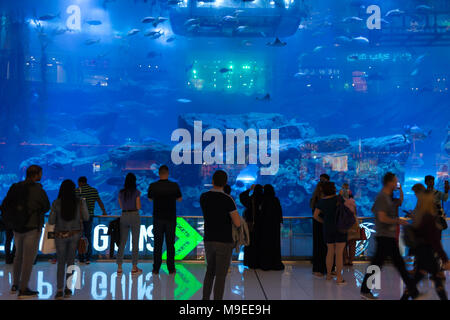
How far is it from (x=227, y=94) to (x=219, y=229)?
31.2m

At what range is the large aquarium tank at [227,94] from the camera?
2550 cm

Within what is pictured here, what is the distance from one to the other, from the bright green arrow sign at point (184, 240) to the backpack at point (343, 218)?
111 inches

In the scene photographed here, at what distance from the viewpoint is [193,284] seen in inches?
216

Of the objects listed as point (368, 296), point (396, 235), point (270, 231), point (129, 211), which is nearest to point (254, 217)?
point (270, 231)

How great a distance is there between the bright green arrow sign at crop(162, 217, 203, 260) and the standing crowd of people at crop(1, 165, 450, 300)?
1003 millimetres

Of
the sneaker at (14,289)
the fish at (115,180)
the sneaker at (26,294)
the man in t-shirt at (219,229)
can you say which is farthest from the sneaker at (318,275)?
the fish at (115,180)

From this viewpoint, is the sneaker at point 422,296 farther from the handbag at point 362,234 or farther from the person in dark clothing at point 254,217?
the person in dark clothing at point 254,217

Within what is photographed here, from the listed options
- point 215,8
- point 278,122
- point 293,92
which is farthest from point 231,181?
point 293,92

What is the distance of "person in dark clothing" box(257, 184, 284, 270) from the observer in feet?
21.4

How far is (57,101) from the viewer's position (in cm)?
3322

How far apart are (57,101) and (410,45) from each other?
29.5 meters

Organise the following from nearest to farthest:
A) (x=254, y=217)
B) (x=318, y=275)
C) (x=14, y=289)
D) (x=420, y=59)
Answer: (x=14, y=289) < (x=318, y=275) < (x=254, y=217) < (x=420, y=59)

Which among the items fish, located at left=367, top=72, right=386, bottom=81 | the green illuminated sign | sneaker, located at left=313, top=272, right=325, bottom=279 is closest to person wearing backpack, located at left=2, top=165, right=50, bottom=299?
the green illuminated sign

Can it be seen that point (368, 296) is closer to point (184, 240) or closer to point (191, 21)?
point (184, 240)
